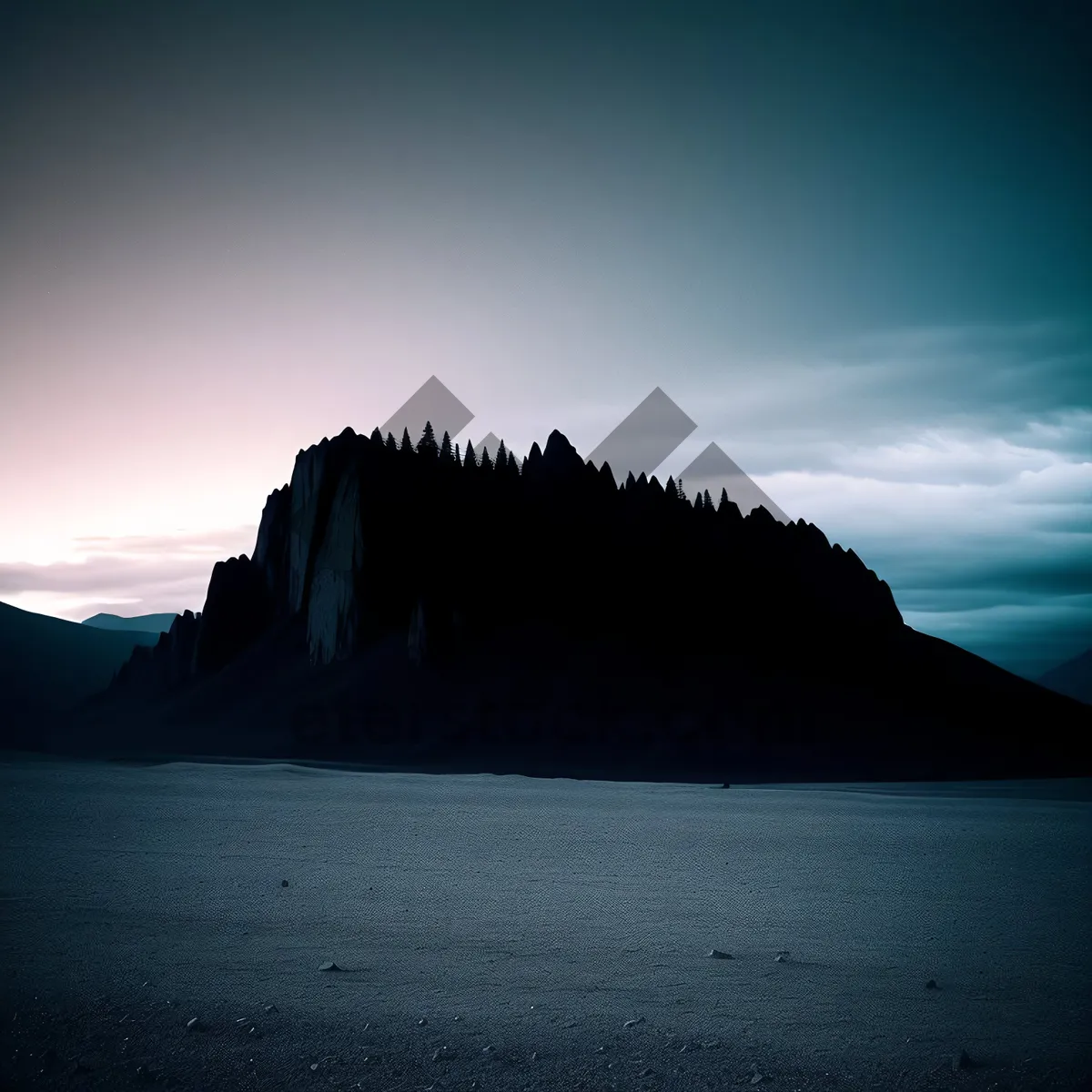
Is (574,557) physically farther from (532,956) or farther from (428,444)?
(532,956)

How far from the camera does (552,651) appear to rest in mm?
74250

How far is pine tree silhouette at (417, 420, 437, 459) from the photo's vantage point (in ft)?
301

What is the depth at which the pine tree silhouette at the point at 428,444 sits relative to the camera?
91812mm

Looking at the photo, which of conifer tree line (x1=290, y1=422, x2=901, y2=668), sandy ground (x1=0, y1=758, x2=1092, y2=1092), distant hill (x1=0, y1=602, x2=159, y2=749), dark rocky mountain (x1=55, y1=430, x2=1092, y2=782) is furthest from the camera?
distant hill (x1=0, y1=602, x2=159, y2=749)

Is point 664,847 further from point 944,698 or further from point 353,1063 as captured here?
point 944,698

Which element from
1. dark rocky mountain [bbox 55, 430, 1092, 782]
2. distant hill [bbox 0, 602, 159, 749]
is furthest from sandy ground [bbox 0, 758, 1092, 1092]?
distant hill [bbox 0, 602, 159, 749]

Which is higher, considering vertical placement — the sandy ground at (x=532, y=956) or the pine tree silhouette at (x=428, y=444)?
the pine tree silhouette at (x=428, y=444)

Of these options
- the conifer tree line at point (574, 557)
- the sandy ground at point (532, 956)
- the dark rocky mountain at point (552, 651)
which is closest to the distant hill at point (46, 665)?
the dark rocky mountain at point (552, 651)

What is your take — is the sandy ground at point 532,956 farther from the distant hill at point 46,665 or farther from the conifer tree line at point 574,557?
the distant hill at point 46,665

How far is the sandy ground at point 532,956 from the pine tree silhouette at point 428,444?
75254 mm

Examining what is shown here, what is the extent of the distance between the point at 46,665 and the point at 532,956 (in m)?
159

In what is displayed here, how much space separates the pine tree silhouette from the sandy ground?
2963 inches

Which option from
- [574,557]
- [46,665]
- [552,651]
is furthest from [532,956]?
[46,665]

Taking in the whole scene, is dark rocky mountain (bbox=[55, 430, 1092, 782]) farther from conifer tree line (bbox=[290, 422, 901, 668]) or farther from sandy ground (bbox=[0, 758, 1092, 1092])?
sandy ground (bbox=[0, 758, 1092, 1092])
